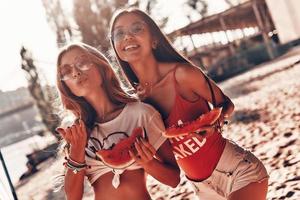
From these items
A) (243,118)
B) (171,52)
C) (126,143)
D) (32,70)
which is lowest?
(243,118)

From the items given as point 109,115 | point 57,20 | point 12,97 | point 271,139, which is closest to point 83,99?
point 109,115

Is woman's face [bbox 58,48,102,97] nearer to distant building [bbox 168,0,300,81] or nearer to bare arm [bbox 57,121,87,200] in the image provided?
bare arm [bbox 57,121,87,200]

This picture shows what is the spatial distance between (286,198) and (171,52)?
10.2ft

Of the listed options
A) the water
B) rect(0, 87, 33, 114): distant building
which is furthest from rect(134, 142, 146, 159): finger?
rect(0, 87, 33, 114): distant building

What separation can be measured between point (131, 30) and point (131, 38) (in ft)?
0.21

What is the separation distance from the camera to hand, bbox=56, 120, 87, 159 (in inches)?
71.4

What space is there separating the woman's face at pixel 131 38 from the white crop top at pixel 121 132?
30 cm

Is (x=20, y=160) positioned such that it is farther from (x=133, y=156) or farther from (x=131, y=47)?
(x=133, y=156)

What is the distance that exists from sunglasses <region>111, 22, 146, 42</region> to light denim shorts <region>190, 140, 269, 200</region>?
842 millimetres

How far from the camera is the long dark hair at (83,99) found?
211 cm

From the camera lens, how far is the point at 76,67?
2.03m

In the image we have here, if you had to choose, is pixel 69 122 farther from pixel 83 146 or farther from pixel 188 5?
pixel 188 5

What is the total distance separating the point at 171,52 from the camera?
2215 mm

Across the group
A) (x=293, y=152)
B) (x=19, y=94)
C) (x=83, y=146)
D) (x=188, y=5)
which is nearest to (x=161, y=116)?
(x=83, y=146)
